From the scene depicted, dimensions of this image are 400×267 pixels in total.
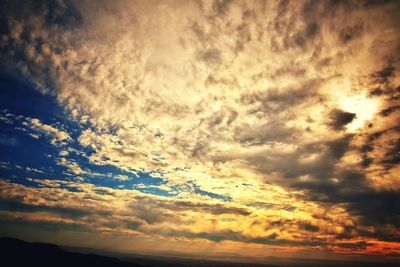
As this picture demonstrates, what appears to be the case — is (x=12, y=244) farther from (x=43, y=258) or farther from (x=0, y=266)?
(x=0, y=266)

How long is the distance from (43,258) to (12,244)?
2936 cm

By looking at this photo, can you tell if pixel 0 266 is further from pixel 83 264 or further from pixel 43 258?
pixel 83 264

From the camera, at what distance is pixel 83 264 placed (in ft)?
653

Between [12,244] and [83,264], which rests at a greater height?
[12,244]

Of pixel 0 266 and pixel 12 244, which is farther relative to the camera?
pixel 12 244

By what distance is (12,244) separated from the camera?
190 meters

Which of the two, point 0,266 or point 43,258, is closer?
point 0,266

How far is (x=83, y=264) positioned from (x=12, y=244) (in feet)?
194

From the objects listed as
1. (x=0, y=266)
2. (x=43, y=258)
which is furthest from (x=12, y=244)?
(x=0, y=266)

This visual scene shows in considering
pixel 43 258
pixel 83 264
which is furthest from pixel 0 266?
pixel 83 264

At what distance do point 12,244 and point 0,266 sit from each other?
4334 cm

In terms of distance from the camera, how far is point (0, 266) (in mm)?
152875

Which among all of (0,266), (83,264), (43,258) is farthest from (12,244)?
(83,264)

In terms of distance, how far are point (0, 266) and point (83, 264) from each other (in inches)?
2421
